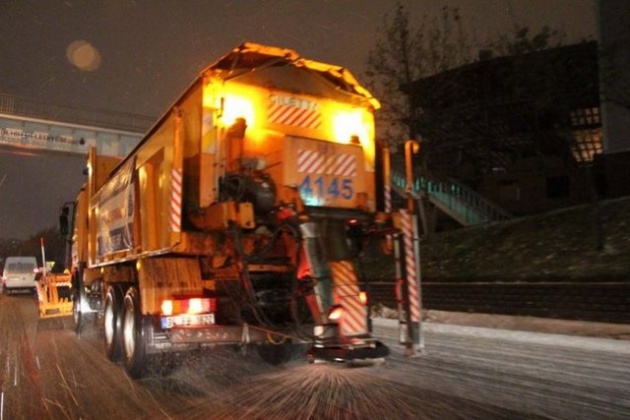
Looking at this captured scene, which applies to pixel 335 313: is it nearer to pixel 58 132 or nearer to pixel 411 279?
pixel 411 279

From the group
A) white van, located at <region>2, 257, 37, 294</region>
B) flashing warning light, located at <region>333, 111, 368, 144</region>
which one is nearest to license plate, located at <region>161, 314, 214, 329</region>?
flashing warning light, located at <region>333, 111, 368, 144</region>

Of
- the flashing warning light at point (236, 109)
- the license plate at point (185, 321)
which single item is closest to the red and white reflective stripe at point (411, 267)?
the flashing warning light at point (236, 109)

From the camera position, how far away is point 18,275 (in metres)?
34.1

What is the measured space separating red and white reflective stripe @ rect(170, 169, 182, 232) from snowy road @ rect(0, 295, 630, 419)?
198cm

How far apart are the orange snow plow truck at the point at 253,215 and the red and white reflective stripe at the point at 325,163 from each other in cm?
2

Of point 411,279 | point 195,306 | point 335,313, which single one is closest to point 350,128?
point 411,279

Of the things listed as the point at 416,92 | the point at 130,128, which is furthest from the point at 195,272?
the point at 130,128

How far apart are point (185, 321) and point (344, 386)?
2099mm

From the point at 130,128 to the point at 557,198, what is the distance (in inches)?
851

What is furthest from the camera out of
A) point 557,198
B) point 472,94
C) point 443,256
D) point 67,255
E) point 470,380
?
point 557,198

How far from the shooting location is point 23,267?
3469 cm

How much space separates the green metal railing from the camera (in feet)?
79.4

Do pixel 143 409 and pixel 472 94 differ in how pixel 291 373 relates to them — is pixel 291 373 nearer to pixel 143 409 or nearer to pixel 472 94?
pixel 143 409

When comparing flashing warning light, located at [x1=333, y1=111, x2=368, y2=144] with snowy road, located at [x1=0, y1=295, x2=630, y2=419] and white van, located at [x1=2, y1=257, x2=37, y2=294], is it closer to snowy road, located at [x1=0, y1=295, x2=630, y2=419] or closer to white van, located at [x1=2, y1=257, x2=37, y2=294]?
snowy road, located at [x1=0, y1=295, x2=630, y2=419]
